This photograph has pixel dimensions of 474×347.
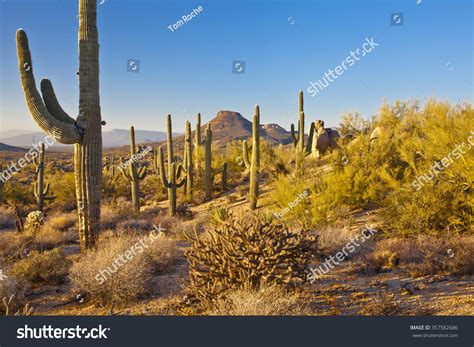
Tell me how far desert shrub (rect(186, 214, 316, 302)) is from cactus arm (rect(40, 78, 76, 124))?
5.18m

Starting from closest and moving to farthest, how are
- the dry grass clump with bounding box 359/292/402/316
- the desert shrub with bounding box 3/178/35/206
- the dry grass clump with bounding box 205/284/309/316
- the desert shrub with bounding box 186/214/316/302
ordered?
the dry grass clump with bounding box 205/284/309/316 → the dry grass clump with bounding box 359/292/402/316 → the desert shrub with bounding box 186/214/316/302 → the desert shrub with bounding box 3/178/35/206

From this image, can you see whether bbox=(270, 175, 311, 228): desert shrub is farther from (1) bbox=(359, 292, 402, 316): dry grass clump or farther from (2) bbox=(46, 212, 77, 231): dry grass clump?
(2) bbox=(46, 212, 77, 231): dry grass clump

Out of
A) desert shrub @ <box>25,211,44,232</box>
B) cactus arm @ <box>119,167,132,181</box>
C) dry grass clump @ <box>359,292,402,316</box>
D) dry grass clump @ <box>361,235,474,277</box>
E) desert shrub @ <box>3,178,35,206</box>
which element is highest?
cactus arm @ <box>119,167,132,181</box>

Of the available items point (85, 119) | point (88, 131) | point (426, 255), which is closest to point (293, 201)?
point (426, 255)

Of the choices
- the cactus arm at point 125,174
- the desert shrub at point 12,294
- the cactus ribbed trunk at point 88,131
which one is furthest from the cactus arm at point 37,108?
the cactus arm at point 125,174

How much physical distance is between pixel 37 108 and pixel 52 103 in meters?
0.77

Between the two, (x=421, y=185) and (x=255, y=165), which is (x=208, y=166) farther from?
(x=421, y=185)

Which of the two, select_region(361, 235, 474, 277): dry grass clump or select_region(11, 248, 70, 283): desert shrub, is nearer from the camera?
select_region(361, 235, 474, 277): dry grass clump

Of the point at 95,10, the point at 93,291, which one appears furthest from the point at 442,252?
the point at 95,10

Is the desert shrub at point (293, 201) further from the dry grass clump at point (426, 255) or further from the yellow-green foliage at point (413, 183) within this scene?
the dry grass clump at point (426, 255)

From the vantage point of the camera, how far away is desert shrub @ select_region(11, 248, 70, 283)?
21.3 ft

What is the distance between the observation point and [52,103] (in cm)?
820

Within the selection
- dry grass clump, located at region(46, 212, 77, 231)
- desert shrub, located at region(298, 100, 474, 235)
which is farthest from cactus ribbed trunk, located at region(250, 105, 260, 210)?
dry grass clump, located at region(46, 212, 77, 231)
